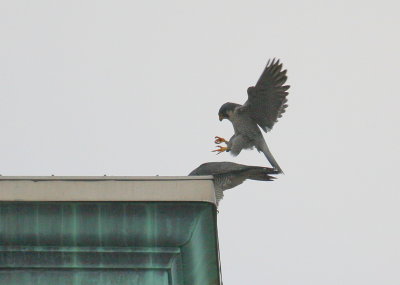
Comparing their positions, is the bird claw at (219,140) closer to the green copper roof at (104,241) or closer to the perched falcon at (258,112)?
the perched falcon at (258,112)

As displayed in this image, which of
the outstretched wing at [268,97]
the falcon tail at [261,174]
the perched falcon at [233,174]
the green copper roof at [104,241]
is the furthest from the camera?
the outstretched wing at [268,97]

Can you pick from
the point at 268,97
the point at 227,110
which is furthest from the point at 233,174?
the point at 227,110

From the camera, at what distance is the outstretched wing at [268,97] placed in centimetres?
1228

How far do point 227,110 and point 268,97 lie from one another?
854 mm

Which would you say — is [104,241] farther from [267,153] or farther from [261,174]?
[267,153]

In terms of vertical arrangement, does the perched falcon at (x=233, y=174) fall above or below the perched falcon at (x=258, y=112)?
below

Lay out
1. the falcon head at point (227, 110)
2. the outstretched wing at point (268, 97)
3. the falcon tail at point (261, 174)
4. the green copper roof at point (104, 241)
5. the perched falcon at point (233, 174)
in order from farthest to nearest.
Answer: the falcon head at point (227, 110)
the outstretched wing at point (268, 97)
the falcon tail at point (261, 174)
the perched falcon at point (233, 174)
the green copper roof at point (104, 241)

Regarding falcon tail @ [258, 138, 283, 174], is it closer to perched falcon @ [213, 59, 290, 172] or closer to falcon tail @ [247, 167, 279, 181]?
perched falcon @ [213, 59, 290, 172]

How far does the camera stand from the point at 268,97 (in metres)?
12.5

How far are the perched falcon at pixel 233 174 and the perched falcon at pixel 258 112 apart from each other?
1.36 metres

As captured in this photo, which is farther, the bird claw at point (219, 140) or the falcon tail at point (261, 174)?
the bird claw at point (219, 140)

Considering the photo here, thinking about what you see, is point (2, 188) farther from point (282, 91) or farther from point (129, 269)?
point (282, 91)

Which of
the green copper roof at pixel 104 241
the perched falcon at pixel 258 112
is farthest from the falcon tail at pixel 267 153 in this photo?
the green copper roof at pixel 104 241

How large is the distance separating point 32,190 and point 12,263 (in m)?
0.32
